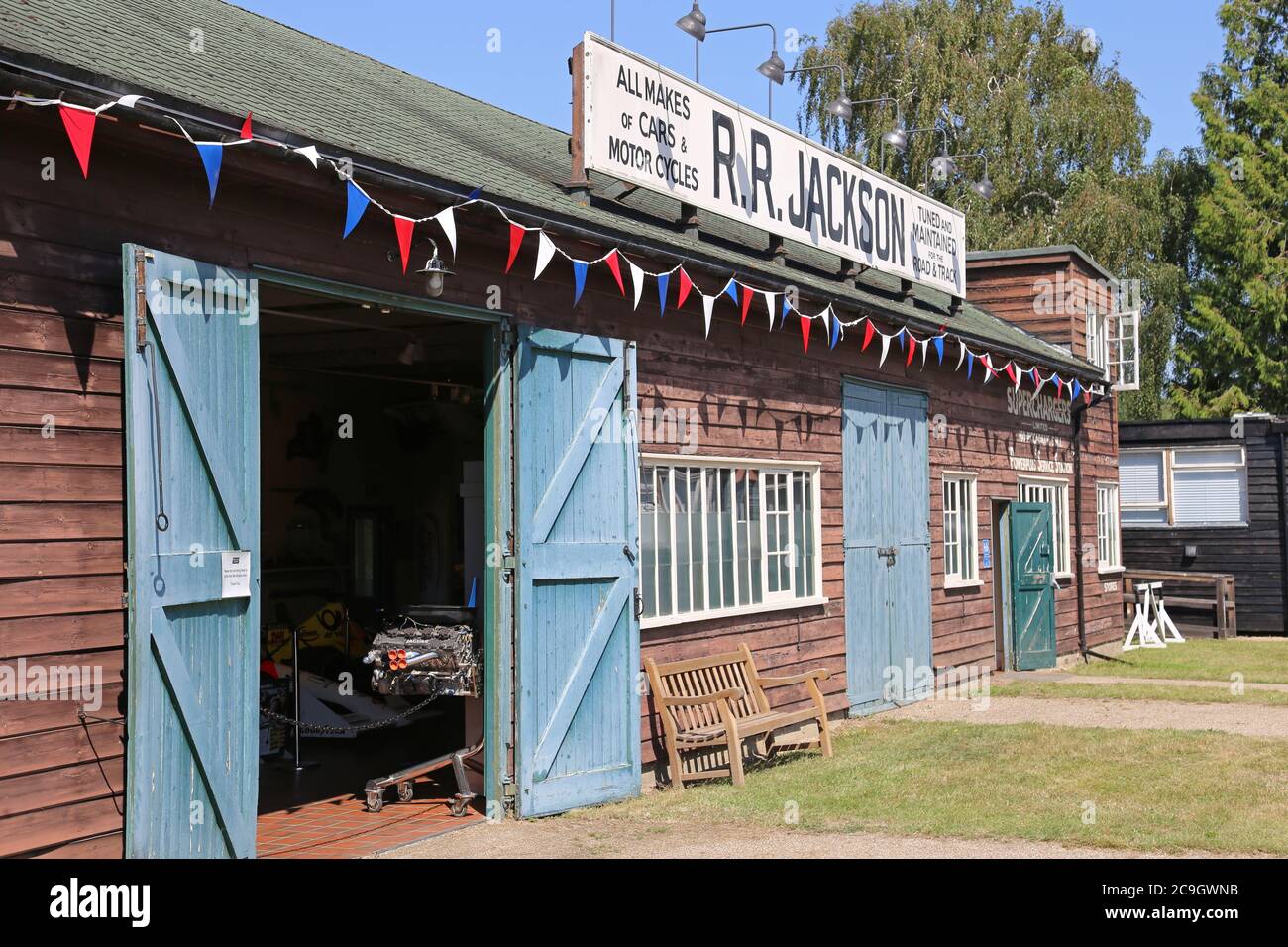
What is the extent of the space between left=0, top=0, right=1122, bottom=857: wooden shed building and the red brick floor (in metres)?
0.45

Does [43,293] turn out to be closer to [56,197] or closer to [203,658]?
[56,197]

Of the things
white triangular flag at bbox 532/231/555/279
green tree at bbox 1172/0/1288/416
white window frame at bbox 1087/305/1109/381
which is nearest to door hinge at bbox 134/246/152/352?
white triangular flag at bbox 532/231/555/279

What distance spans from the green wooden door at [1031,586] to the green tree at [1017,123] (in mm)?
17326

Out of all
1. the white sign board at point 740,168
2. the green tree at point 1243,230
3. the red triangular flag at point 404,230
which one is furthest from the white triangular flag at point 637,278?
the green tree at point 1243,230

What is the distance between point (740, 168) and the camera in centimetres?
1114

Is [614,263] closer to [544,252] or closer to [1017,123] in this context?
[544,252]

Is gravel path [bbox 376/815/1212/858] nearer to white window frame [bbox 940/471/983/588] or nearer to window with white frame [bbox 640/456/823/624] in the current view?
window with white frame [bbox 640/456/823/624]

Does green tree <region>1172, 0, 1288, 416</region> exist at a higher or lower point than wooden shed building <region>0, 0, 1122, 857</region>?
higher

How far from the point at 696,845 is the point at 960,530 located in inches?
345

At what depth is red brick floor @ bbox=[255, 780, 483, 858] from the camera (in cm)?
748

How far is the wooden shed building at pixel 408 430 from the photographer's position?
5.79m

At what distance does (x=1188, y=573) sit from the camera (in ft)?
71.8
